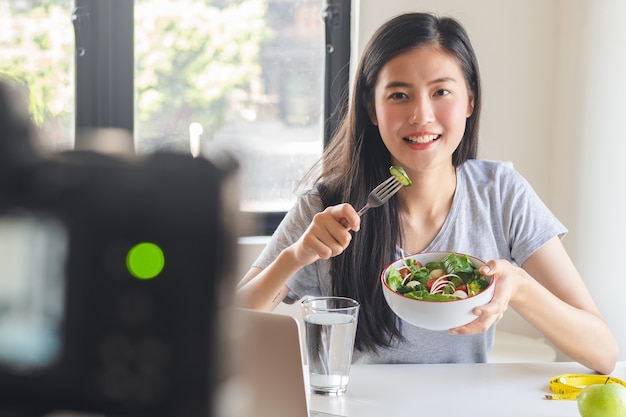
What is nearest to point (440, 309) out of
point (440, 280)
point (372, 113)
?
point (440, 280)

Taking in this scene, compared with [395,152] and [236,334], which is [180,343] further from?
[395,152]

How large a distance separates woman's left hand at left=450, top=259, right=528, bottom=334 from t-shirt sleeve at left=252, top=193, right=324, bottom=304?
1.57ft

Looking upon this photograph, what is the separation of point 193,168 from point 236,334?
54mm

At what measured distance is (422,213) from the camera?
1751 millimetres

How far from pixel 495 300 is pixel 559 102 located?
6.03ft

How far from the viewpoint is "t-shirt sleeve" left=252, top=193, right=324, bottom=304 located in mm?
1706

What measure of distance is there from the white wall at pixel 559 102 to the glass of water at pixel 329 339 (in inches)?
60.1

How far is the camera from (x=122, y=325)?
0.74ft

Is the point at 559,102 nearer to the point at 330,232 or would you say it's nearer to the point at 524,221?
the point at 524,221

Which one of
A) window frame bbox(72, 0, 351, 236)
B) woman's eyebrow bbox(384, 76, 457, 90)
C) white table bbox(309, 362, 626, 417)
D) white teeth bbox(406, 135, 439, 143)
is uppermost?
window frame bbox(72, 0, 351, 236)

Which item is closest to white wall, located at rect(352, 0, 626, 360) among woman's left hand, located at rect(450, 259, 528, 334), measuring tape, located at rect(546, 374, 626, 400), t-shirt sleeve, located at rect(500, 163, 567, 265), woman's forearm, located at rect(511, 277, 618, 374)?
t-shirt sleeve, located at rect(500, 163, 567, 265)

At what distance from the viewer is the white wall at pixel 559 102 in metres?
2.54

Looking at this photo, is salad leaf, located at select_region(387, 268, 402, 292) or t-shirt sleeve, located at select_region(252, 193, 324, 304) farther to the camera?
t-shirt sleeve, located at select_region(252, 193, 324, 304)

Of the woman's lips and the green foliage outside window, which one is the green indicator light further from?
the green foliage outside window
